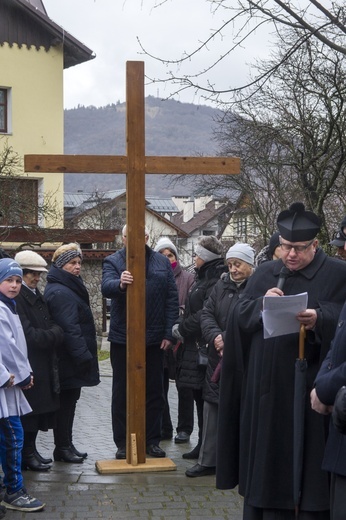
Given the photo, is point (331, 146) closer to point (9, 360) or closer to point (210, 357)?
point (210, 357)

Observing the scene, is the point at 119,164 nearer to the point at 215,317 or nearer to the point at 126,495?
the point at 215,317

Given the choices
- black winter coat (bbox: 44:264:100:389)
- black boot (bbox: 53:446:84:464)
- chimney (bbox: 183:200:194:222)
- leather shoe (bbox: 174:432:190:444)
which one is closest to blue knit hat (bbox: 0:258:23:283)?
black winter coat (bbox: 44:264:100:389)

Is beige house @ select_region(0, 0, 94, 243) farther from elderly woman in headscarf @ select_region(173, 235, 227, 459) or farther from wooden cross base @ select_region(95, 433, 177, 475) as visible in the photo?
wooden cross base @ select_region(95, 433, 177, 475)

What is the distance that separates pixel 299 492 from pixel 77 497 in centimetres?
255

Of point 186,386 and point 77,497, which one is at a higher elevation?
point 186,386

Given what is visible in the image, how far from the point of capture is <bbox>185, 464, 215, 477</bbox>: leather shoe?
329 inches

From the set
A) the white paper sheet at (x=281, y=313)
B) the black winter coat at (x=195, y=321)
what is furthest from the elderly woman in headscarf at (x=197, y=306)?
the white paper sheet at (x=281, y=313)

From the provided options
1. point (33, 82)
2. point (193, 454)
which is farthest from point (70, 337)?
point (33, 82)

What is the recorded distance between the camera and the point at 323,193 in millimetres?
20469

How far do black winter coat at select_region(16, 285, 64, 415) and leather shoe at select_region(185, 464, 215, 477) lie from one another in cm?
124

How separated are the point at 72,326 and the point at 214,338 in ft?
4.41

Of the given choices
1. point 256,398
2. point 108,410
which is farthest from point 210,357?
point 108,410

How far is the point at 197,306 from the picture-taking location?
9.03 meters

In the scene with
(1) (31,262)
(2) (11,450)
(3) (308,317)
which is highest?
(1) (31,262)
